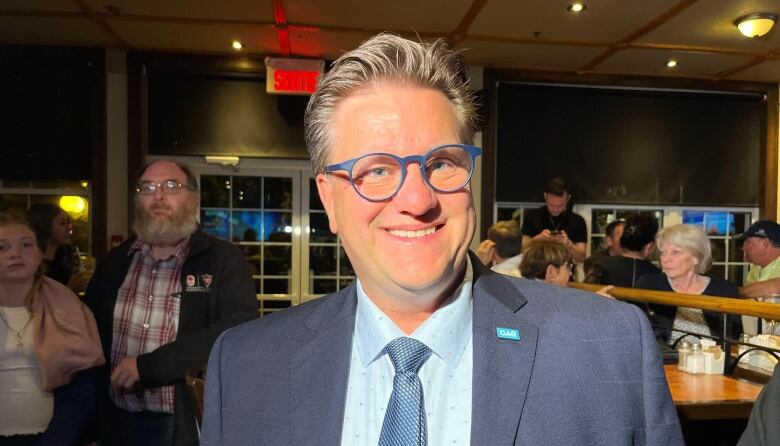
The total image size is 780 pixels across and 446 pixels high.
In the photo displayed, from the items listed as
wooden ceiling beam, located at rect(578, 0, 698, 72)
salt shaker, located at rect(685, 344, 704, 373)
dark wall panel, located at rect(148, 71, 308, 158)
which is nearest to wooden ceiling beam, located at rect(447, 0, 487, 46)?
wooden ceiling beam, located at rect(578, 0, 698, 72)

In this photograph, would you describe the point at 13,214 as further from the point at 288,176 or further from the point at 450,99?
the point at 288,176

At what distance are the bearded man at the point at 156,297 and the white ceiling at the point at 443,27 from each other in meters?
2.70

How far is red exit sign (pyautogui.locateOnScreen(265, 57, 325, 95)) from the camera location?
17.9 feet

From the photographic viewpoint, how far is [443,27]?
4.83 metres

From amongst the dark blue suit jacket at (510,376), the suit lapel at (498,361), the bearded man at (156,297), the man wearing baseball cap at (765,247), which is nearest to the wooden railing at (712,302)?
the dark blue suit jacket at (510,376)

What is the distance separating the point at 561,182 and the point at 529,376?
14.9 ft

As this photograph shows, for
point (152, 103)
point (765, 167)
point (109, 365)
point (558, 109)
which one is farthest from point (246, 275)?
point (765, 167)

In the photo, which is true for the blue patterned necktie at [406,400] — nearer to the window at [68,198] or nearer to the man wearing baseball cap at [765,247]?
the man wearing baseball cap at [765,247]

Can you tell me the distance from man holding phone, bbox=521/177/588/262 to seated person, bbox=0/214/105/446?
13.0 ft

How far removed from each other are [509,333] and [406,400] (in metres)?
0.21

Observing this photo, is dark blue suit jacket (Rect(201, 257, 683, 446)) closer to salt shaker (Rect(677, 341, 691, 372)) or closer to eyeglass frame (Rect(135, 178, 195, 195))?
eyeglass frame (Rect(135, 178, 195, 195))

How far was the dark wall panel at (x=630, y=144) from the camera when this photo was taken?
623 cm

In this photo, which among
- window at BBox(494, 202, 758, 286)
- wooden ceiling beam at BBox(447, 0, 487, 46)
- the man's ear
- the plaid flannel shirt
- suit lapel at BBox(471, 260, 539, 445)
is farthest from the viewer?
window at BBox(494, 202, 758, 286)

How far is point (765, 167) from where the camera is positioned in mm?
6570
